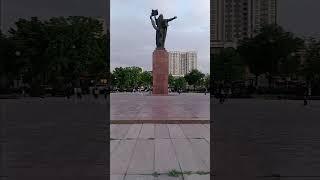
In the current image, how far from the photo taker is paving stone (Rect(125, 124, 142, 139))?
1166 centimetres

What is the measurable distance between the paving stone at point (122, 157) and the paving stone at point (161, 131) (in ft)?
4.11

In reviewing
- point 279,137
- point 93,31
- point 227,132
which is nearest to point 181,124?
point 227,132

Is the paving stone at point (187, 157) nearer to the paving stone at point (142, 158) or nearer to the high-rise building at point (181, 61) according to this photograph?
the paving stone at point (142, 158)

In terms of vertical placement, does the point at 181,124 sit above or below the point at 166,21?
below

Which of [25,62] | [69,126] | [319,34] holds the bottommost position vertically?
[69,126]

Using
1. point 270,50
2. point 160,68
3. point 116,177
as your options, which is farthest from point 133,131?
point 160,68

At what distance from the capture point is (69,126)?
1506cm

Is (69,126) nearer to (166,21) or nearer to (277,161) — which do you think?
(277,161)

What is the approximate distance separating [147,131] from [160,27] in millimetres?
36953

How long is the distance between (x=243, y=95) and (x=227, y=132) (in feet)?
125

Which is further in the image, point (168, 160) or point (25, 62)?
point (25, 62)

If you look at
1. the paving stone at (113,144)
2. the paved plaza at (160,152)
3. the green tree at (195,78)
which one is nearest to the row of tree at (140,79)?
the green tree at (195,78)

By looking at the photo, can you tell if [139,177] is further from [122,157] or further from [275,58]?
[275,58]

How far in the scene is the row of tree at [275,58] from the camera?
42.8 m
